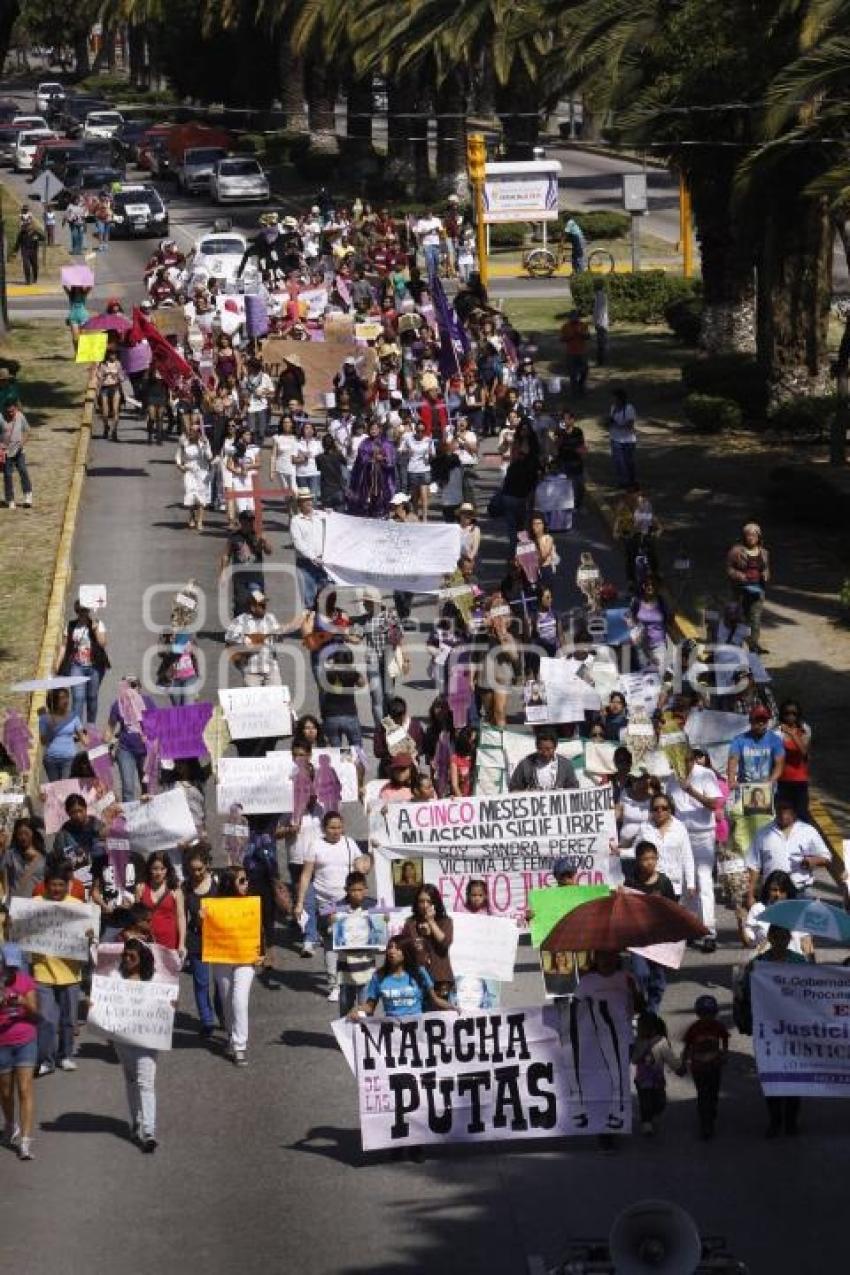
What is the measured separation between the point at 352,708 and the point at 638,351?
2464cm

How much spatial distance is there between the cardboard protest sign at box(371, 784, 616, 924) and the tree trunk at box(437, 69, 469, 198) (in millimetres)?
48707

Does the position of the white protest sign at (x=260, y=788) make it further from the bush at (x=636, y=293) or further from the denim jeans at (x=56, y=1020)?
the bush at (x=636, y=293)

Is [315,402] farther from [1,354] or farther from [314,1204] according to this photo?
[314,1204]

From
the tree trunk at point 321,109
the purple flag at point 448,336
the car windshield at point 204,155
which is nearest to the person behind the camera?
the purple flag at point 448,336

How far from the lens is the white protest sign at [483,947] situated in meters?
16.2

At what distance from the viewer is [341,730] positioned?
21.6 meters

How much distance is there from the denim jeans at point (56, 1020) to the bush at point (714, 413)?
73.2 feet

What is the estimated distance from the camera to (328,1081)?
16.7 m

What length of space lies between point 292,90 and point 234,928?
68.0 metres

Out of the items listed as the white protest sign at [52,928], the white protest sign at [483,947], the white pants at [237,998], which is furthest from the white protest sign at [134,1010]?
the white protest sign at [483,947]

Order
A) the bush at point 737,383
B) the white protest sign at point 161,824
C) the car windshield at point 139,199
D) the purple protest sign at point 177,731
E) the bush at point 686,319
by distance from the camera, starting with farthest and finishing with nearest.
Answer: the car windshield at point 139,199 < the bush at point 686,319 < the bush at point 737,383 < the purple protest sign at point 177,731 < the white protest sign at point 161,824

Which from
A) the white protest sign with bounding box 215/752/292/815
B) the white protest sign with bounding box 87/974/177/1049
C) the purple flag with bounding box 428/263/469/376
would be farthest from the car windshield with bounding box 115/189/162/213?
the white protest sign with bounding box 87/974/177/1049

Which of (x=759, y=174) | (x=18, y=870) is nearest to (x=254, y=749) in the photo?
(x=18, y=870)

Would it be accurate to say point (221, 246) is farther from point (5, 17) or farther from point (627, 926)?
point (627, 926)
